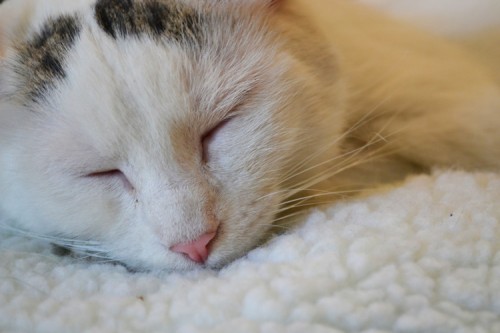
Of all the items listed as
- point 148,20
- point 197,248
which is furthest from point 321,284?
point 148,20

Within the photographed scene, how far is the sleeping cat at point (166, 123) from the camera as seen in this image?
91 centimetres

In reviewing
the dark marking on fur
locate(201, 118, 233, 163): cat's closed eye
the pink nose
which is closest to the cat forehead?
the dark marking on fur

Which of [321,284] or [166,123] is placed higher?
[166,123]

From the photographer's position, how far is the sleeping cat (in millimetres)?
913

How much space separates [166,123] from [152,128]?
0.02 meters

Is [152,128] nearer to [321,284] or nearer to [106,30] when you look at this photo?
[106,30]

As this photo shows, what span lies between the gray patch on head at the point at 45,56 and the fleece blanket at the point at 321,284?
305 millimetres

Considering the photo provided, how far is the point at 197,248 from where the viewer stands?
889 millimetres

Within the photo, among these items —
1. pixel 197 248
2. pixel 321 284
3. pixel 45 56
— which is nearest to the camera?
pixel 321 284

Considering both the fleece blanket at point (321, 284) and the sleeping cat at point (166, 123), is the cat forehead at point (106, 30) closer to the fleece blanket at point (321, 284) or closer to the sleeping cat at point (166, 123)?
the sleeping cat at point (166, 123)

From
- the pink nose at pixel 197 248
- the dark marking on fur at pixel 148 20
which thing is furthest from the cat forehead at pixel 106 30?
the pink nose at pixel 197 248

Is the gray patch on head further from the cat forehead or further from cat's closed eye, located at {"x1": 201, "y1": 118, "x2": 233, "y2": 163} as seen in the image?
cat's closed eye, located at {"x1": 201, "y1": 118, "x2": 233, "y2": 163}

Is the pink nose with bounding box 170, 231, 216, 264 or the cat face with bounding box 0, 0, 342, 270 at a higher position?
the cat face with bounding box 0, 0, 342, 270

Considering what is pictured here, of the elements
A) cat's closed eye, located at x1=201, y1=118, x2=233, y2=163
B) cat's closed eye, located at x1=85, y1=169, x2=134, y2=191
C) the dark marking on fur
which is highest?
the dark marking on fur
